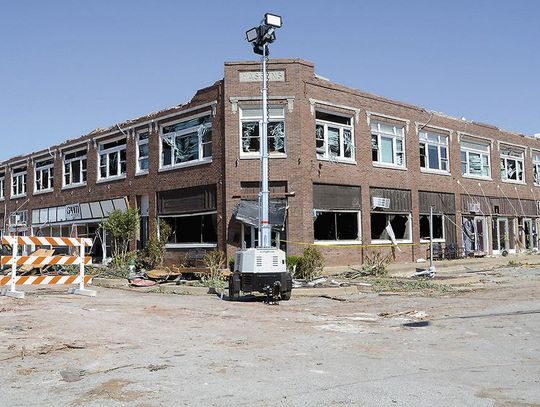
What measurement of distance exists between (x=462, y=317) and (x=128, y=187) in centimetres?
2152

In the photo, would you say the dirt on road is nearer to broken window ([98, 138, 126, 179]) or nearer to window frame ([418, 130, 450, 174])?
window frame ([418, 130, 450, 174])

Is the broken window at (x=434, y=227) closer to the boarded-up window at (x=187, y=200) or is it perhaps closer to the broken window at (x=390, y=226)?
the broken window at (x=390, y=226)

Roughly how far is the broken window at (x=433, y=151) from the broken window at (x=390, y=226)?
3.55 meters

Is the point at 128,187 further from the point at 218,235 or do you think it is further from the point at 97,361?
the point at 97,361

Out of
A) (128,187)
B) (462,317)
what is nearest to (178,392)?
(462,317)

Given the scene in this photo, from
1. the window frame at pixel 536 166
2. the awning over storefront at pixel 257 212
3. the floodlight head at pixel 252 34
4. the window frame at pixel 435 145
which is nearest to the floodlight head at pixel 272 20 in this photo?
the floodlight head at pixel 252 34

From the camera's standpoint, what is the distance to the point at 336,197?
24.7 metres

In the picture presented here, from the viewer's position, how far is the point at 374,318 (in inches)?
467

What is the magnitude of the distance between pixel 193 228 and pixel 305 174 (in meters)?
6.07

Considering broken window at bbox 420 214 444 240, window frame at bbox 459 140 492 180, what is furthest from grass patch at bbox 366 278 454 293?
window frame at bbox 459 140 492 180

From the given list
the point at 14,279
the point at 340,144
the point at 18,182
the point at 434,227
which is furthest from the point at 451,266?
the point at 18,182

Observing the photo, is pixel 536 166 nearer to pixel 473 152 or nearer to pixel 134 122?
pixel 473 152

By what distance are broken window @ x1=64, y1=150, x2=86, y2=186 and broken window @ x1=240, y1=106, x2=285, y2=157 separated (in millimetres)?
13961

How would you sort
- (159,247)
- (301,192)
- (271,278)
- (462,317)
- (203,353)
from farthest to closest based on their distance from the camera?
(159,247)
(301,192)
(271,278)
(462,317)
(203,353)
